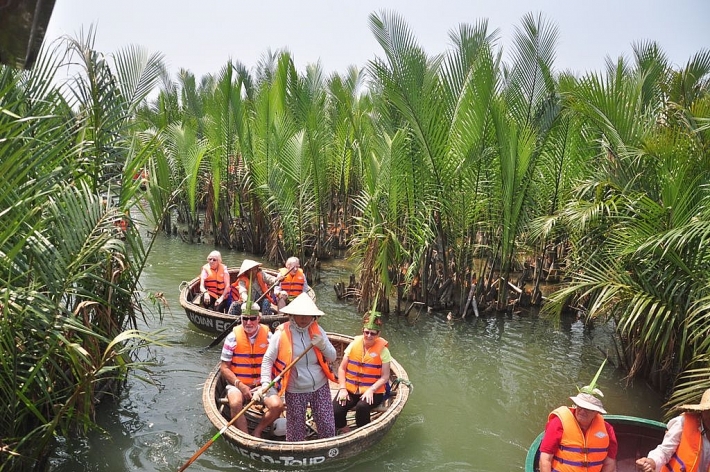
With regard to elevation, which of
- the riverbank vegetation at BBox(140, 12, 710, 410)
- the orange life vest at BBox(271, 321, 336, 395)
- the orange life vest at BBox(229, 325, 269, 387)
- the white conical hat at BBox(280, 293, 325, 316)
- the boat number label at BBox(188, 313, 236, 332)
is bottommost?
the boat number label at BBox(188, 313, 236, 332)

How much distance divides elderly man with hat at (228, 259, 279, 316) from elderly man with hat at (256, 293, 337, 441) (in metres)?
3.89

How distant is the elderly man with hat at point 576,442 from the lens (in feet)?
16.4

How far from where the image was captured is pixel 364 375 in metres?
6.80

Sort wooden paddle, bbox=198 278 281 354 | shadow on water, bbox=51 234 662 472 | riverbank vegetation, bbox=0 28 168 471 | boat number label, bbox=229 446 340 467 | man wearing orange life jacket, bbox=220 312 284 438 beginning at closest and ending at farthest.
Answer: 1. riverbank vegetation, bbox=0 28 168 471
2. boat number label, bbox=229 446 340 467
3. shadow on water, bbox=51 234 662 472
4. man wearing orange life jacket, bbox=220 312 284 438
5. wooden paddle, bbox=198 278 281 354

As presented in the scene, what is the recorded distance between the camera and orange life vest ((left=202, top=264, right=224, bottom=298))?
11.0m

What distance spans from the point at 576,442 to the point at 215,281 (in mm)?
7548

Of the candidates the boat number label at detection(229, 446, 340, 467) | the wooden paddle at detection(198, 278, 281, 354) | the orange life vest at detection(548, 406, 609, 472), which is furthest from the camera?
the wooden paddle at detection(198, 278, 281, 354)

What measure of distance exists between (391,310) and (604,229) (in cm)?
454

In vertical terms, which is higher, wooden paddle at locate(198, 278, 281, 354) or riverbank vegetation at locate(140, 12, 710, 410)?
riverbank vegetation at locate(140, 12, 710, 410)

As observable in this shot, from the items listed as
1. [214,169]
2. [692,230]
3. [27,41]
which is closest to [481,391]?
[692,230]

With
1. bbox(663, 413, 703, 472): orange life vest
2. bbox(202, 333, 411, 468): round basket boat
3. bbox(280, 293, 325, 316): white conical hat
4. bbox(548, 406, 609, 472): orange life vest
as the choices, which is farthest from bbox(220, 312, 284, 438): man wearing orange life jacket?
bbox(663, 413, 703, 472): orange life vest

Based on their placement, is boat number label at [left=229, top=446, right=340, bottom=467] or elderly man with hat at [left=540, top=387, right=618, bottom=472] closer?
elderly man with hat at [left=540, top=387, right=618, bottom=472]

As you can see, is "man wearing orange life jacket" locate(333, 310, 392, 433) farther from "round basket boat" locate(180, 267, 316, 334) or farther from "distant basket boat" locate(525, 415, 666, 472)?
"round basket boat" locate(180, 267, 316, 334)

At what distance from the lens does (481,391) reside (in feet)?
28.7
